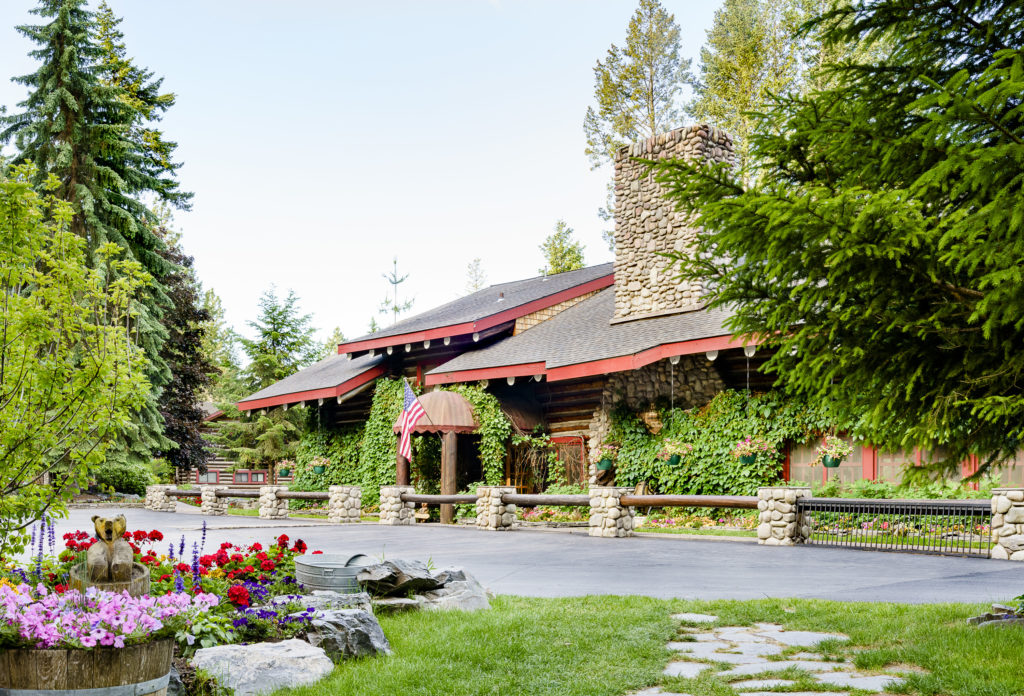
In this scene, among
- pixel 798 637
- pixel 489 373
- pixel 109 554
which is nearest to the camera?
pixel 109 554

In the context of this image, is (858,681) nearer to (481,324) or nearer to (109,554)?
(109,554)

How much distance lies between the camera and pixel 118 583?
4.36 meters

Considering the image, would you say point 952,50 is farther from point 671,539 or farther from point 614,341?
point 614,341

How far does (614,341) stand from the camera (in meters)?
17.1

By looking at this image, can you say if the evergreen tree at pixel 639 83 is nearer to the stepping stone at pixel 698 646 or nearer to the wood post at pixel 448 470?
the wood post at pixel 448 470

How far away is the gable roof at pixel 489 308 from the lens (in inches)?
811

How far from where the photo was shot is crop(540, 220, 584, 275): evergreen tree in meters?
36.6

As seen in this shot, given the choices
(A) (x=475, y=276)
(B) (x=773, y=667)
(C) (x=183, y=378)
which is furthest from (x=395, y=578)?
(A) (x=475, y=276)

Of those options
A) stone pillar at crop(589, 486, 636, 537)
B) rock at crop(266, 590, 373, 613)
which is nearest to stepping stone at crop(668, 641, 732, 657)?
rock at crop(266, 590, 373, 613)

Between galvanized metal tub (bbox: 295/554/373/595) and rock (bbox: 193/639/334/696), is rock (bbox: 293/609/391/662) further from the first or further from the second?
galvanized metal tub (bbox: 295/554/373/595)

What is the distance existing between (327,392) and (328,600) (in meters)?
16.5

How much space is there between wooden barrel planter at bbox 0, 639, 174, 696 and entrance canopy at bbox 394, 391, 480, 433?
48.7 ft

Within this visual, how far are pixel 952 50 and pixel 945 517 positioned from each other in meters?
9.80

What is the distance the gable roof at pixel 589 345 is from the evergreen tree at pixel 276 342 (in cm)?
1499
